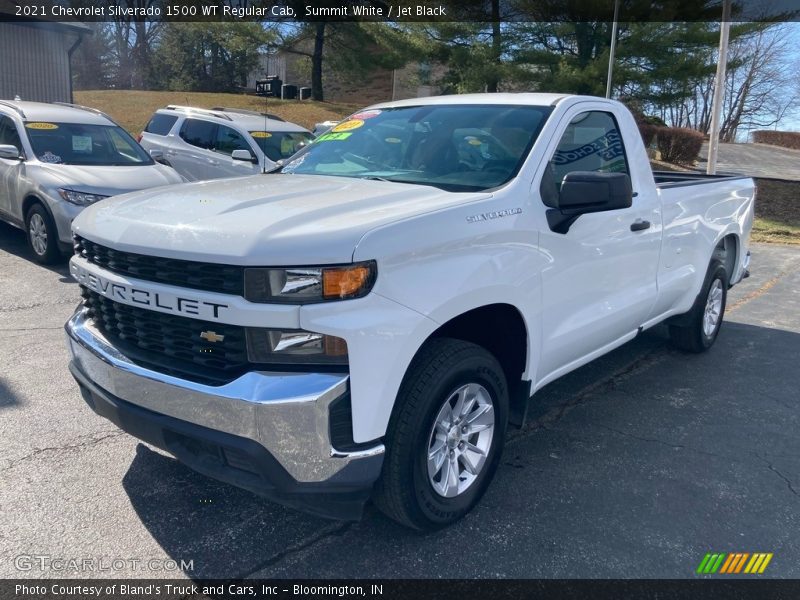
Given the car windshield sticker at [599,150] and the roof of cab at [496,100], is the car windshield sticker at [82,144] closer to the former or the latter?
the roof of cab at [496,100]

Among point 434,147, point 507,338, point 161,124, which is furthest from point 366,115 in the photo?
point 161,124

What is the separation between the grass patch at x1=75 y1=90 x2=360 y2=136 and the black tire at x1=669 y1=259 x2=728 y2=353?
23075 millimetres

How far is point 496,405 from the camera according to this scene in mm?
3439

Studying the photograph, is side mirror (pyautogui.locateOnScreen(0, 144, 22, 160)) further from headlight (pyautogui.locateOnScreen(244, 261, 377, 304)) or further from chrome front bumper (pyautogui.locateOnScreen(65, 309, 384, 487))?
headlight (pyautogui.locateOnScreen(244, 261, 377, 304))

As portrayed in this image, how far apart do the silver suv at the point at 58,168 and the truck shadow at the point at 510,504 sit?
191 inches

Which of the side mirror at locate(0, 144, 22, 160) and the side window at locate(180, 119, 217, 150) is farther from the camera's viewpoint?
the side window at locate(180, 119, 217, 150)

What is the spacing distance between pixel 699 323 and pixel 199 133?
9.12 meters

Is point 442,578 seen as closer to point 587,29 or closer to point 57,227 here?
point 57,227

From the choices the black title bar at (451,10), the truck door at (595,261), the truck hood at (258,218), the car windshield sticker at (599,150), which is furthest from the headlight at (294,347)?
the black title bar at (451,10)

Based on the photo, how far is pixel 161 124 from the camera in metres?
13.0

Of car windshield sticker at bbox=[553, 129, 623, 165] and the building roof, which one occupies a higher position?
the building roof

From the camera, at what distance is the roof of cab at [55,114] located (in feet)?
29.6

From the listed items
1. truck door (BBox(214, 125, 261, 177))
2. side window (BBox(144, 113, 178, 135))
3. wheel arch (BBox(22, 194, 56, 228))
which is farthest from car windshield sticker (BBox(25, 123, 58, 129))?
side window (BBox(144, 113, 178, 135))

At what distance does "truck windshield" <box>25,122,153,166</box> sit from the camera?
8.66 metres
